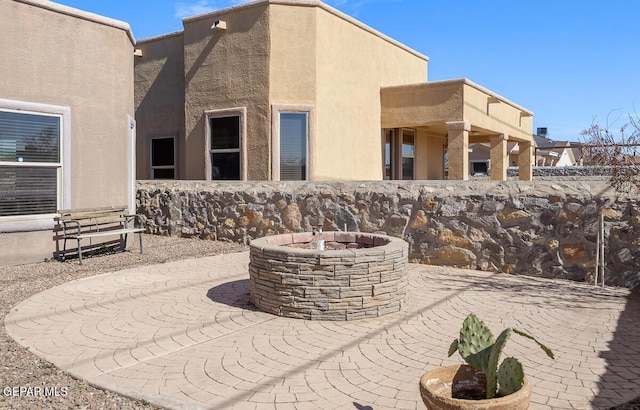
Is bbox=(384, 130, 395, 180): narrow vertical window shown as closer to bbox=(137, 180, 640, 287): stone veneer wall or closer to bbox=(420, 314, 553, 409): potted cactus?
bbox=(137, 180, 640, 287): stone veneer wall

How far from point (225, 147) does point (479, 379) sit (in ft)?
36.7

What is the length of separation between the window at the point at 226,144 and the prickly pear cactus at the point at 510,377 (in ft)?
34.7

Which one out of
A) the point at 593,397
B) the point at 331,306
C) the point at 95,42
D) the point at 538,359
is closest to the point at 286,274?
the point at 331,306

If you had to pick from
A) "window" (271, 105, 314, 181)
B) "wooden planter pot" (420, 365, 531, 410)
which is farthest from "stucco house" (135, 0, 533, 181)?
"wooden planter pot" (420, 365, 531, 410)

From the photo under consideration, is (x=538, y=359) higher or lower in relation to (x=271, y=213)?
lower

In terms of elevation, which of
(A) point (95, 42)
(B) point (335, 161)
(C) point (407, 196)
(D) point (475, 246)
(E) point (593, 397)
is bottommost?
(E) point (593, 397)

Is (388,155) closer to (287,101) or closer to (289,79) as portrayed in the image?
(287,101)

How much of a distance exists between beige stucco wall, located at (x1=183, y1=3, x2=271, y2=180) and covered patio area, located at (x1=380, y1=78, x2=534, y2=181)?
4.09 m

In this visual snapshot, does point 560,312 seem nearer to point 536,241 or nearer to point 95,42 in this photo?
point 536,241

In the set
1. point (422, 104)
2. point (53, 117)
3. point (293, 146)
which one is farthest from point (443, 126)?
point (53, 117)

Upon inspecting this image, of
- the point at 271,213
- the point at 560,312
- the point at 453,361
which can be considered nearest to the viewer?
the point at 453,361

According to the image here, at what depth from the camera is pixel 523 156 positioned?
1939 cm

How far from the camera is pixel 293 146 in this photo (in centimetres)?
1248

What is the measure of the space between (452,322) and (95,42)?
8.53 m
